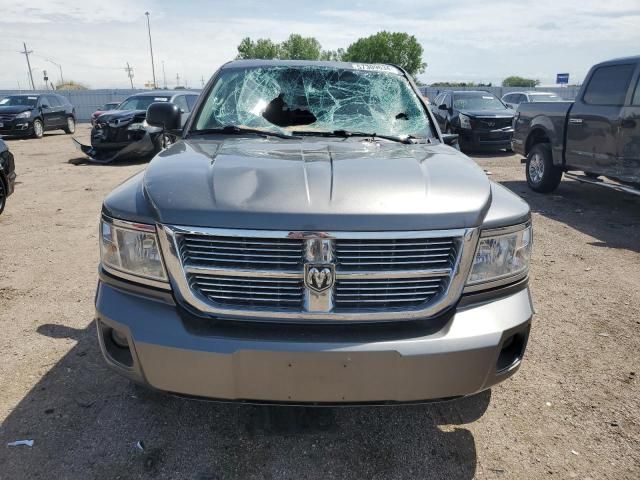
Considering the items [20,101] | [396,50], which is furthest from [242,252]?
[396,50]

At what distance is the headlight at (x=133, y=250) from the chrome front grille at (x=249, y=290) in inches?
7.2

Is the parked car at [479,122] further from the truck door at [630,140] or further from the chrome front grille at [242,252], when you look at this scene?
the chrome front grille at [242,252]

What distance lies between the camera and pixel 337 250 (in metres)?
1.94

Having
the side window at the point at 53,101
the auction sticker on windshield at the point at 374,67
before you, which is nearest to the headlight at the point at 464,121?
the auction sticker on windshield at the point at 374,67

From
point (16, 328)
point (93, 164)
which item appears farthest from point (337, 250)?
point (93, 164)

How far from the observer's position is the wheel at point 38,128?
19156 mm

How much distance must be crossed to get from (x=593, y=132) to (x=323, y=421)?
6680 millimetres

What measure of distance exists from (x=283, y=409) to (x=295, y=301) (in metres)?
0.85

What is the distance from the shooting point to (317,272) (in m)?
1.94

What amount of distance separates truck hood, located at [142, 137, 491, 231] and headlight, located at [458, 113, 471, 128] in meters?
12.0

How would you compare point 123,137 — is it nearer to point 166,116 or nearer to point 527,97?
point 166,116

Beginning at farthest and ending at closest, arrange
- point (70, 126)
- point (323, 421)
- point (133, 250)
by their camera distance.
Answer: point (70, 126)
point (323, 421)
point (133, 250)

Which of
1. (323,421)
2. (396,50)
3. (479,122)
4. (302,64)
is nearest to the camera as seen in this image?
(323,421)

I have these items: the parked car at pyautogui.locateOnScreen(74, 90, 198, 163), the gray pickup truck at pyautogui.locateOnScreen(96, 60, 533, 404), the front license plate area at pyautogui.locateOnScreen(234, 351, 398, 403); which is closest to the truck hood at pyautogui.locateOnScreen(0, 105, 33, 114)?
the parked car at pyautogui.locateOnScreen(74, 90, 198, 163)
